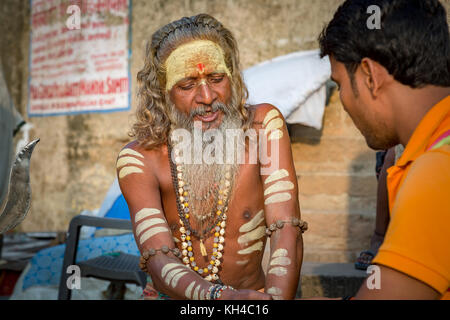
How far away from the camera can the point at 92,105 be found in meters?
7.59

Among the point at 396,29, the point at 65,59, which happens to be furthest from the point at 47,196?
the point at 396,29

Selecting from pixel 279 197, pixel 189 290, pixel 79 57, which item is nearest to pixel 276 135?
pixel 279 197

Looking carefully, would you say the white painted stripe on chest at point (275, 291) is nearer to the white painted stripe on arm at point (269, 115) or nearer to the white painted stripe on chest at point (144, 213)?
the white painted stripe on chest at point (144, 213)

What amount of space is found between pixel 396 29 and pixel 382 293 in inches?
29.3

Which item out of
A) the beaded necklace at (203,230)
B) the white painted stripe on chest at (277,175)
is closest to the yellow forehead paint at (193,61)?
the beaded necklace at (203,230)

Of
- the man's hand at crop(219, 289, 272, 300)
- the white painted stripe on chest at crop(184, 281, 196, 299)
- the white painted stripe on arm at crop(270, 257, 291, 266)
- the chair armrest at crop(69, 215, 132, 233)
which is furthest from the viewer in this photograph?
the chair armrest at crop(69, 215, 132, 233)

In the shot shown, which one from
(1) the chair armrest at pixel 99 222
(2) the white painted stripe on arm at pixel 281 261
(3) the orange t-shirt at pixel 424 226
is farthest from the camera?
(1) the chair armrest at pixel 99 222

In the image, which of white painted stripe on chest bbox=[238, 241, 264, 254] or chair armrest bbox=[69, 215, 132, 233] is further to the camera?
chair armrest bbox=[69, 215, 132, 233]

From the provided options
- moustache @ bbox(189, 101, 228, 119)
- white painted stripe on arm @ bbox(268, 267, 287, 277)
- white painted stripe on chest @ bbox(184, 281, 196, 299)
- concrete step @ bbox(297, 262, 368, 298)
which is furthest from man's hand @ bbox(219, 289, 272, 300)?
concrete step @ bbox(297, 262, 368, 298)

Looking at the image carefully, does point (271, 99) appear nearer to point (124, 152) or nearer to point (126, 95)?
point (124, 152)

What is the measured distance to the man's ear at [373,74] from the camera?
1482 millimetres

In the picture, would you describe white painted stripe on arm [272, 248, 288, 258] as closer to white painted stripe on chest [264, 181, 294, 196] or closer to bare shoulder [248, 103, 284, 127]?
white painted stripe on chest [264, 181, 294, 196]

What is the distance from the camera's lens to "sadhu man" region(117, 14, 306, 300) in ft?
7.77

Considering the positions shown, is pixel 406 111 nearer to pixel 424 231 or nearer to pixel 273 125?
pixel 424 231
